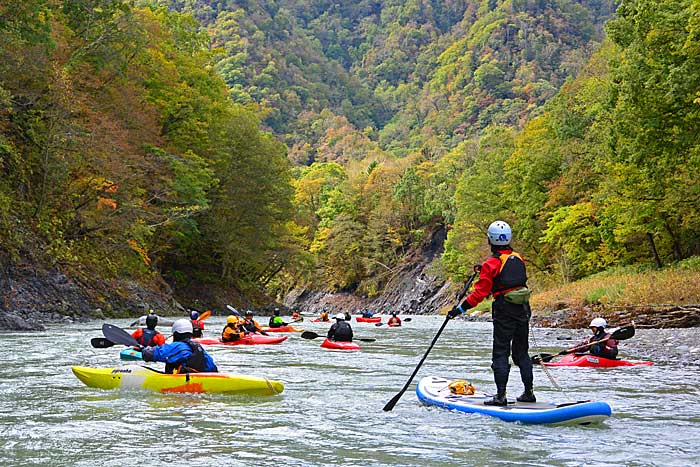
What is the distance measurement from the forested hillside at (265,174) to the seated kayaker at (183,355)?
1347 cm

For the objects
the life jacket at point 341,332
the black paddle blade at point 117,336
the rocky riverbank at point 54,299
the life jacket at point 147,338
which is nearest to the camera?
the black paddle blade at point 117,336

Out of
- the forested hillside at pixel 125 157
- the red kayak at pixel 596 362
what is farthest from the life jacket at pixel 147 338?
the forested hillside at pixel 125 157

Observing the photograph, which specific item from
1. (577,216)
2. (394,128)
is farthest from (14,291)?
(394,128)

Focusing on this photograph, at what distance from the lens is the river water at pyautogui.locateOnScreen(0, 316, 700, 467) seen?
22.1 feet

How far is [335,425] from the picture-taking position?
829 centimetres

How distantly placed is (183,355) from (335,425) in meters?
3.38

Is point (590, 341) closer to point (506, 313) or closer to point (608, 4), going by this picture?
point (506, 313)

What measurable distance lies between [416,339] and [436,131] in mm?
102811

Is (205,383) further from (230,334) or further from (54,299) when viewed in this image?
(54,299)

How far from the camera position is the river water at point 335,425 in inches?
265

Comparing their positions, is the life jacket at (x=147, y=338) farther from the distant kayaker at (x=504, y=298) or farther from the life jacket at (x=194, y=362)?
the distant kayaker at (x=504, y=298)

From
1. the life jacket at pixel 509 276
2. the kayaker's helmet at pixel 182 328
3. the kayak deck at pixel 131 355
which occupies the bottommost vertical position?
the kayak deck at pixel 131 355

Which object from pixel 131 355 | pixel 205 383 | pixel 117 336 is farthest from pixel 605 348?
pixel 131 355

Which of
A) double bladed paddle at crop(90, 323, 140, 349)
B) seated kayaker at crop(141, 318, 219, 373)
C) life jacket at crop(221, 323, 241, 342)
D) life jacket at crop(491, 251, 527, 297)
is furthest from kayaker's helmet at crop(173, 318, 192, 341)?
life jacket at crop(221, 323, 241, 342)
